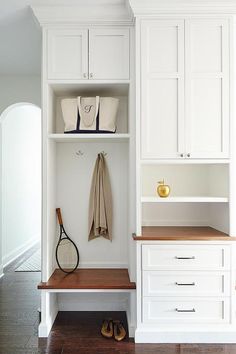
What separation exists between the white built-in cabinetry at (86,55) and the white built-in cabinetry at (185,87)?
0.24 m

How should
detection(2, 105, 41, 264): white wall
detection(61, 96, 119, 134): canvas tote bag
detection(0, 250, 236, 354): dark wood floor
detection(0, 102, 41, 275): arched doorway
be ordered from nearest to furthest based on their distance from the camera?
detection(0, 250, 236, 354): dark wood floor → detection(61, 96, 119, 134): canvas tote bag → detection(0, 102, 41, 275): arched doorway → detection(2, 105, 41, 264): white wall

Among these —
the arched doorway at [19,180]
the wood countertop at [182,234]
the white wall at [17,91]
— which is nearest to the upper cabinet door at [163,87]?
the wood countertop at [182,234]

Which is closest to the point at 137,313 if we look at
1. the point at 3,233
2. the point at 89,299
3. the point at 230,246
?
the point at 89,299

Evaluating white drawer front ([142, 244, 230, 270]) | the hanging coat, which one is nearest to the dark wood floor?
white drawer front ([142, 244, 230, 270])

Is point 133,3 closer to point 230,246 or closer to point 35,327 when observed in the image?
point 230,246

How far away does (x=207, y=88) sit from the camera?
267 centimetres

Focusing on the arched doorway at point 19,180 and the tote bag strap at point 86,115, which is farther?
the arched doorway at point 19,180

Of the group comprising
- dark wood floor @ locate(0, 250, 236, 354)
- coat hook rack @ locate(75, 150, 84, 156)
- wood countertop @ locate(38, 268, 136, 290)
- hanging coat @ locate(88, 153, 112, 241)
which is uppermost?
coat hook rack @ locate(75, 150, 84, 156)

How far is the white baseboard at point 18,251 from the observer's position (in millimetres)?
4895

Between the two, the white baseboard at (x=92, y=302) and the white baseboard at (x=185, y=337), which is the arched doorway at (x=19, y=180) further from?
the white baseboard at (x=185, y=337)

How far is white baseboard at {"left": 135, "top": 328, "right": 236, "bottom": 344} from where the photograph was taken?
257 centimetres

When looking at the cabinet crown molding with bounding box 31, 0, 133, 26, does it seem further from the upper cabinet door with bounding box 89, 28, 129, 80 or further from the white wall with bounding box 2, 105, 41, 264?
the white wall with bounding box 2, 105, 41, 264

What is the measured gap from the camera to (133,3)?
8.46 ft

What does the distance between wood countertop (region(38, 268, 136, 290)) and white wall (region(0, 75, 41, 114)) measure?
232 centimetres
